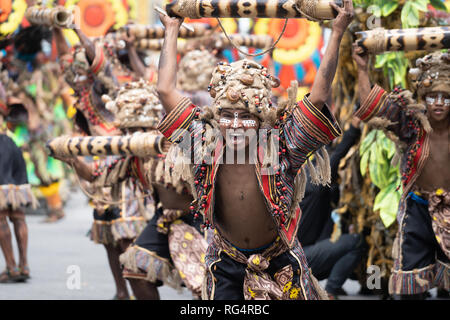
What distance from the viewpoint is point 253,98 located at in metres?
3.63

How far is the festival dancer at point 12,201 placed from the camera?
23.4 feet

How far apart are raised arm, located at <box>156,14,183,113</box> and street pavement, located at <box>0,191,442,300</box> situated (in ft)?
10.6

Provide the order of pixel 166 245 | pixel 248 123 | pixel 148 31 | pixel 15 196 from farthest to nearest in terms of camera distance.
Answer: pixel 148 31 → pixel 15 196 → pixel 166 245 → pixel 248 123

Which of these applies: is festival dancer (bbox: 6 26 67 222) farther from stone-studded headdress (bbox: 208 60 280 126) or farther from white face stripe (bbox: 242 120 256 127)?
white face stripe (bbox: 242 120 256 127)

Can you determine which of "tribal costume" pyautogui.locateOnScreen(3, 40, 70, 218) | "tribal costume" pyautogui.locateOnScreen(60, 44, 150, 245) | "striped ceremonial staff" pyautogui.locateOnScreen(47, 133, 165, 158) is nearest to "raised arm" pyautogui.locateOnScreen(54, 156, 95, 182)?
"tribal costume" pyautogui.locateOnScreen(60, 44, 150, 245)

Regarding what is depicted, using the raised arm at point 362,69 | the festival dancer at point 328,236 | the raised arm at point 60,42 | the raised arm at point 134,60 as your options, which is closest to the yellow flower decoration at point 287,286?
the raised arm at point 362,69

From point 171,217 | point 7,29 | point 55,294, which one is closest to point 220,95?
point 171,217

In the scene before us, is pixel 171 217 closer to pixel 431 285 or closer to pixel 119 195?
pixel 119 195

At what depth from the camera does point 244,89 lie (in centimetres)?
364

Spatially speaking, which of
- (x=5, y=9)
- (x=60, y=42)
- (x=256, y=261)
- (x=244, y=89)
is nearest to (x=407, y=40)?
(x=244, y=89)

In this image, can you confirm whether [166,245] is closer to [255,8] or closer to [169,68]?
[169,68]

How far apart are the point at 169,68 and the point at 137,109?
1.84m

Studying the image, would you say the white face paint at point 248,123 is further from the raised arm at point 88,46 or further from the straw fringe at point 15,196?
the straw fringe at point 15,196
